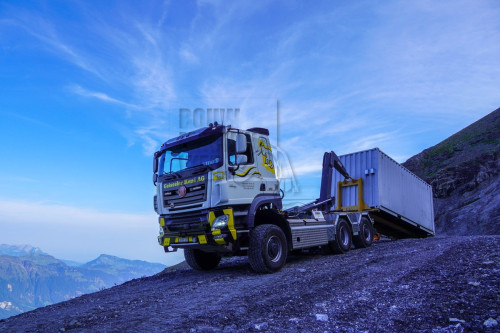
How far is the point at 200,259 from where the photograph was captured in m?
10.4

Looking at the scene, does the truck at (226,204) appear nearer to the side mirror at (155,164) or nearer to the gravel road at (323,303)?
the side mirror at (155,164)

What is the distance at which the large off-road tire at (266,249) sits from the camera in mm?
8305

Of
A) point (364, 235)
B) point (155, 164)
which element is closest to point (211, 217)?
point (155, 164)

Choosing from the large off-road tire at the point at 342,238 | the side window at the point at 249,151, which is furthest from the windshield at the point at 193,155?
the large off-road tire at the point at 342,238

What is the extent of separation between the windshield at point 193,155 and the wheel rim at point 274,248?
2.26 meters

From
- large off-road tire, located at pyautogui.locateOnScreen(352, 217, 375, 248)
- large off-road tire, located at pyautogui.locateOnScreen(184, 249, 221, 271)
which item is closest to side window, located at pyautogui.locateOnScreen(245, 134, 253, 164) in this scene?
large off-road tire, located at pyautogui.locateOnScreen(184, 249, 221, 271)

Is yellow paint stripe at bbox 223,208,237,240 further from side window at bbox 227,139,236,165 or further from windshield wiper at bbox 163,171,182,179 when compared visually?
windshield wiper at bbox 163,171,182,179

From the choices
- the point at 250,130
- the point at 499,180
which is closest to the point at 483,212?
the point at 499,180

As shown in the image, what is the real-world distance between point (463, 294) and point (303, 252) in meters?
7.69

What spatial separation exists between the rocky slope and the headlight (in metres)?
24.7

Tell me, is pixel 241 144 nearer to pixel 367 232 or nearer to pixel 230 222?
pixel 230 222

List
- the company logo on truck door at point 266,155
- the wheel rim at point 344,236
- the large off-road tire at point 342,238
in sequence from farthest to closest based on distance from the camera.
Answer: the wheel rim at point 344,236 → the large off-road tire at point 342,238 → the company logo on truck door at point 266,155

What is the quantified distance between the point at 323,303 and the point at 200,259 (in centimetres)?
567

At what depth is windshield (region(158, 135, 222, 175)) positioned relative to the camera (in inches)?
326
